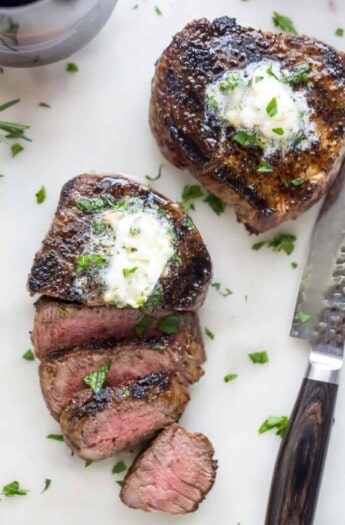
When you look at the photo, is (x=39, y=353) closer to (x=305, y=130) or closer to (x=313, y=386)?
(x=313, y=386)

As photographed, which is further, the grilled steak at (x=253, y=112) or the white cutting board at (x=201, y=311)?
the white cutting board at (x=201, y=311)

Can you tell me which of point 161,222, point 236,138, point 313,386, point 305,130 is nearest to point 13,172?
point 161,222

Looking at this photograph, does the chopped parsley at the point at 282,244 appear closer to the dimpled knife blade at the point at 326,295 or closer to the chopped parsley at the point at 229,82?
the dimpled knife blade at the point at 326,295

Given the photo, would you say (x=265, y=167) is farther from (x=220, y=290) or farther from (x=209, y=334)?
(x=209, y=334)

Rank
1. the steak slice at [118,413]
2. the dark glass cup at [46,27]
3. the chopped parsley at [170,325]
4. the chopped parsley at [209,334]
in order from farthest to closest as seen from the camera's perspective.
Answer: the chopped parsley at [209,334] → the chopped parsley at [170,325] → the steak slice at [118,413] → the dark glass cup at [46,27]

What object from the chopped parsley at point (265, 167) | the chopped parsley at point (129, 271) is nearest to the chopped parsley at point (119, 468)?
the chopped parsley at point (129, 271)
